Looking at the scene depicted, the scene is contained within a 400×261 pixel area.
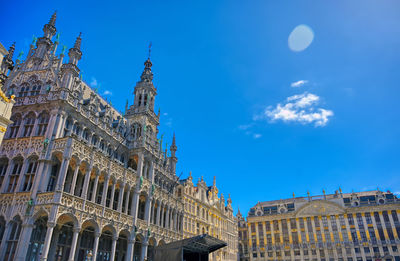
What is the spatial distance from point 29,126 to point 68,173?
6338 mm

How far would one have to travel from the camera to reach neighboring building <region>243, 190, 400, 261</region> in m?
77.4

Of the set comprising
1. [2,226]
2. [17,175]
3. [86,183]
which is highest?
[17,175]

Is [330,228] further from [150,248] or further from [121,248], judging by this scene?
[121,248]

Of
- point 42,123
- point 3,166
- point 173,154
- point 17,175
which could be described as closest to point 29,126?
point 42,123

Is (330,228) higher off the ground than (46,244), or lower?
higher

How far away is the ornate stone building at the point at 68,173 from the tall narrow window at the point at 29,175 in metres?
Result: 0.03

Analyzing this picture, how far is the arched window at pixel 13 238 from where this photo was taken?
2383 centimetres

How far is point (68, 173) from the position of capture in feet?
98.7

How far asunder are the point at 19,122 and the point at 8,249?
1288 centimetres

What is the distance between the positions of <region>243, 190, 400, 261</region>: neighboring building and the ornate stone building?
55835 mm

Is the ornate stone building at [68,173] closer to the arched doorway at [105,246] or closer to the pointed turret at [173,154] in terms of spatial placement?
the arched doorway at [105,246]

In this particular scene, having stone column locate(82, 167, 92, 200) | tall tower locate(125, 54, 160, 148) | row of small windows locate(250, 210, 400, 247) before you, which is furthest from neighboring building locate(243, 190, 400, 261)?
stone column locate(82, 167, 92, 200)

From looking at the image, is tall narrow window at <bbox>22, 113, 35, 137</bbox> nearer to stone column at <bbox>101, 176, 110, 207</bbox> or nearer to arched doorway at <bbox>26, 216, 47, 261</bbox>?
arched doorway at <bbox>26, 216, 47, 261</bbox>

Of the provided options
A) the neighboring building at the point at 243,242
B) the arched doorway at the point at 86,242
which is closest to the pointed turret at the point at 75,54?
the arched doorway at the point at 86,242
